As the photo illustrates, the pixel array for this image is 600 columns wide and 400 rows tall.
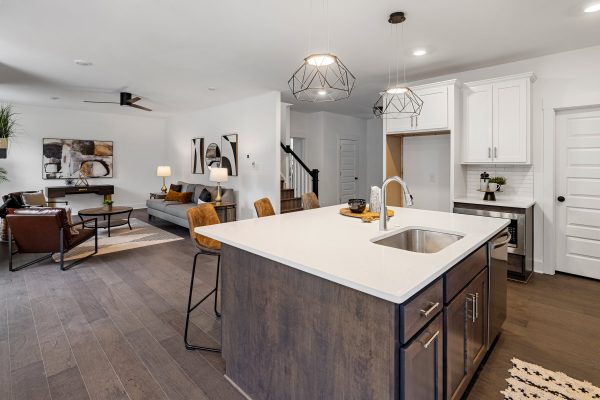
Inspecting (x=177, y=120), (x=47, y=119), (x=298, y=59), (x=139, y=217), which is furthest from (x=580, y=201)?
(x=47, y=119)

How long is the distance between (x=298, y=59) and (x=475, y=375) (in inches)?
151

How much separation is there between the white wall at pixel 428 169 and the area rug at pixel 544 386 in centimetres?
315

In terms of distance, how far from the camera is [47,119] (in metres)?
7.99

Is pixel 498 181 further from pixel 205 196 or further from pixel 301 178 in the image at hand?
pixel 205 196

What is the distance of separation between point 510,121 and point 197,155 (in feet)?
22.4

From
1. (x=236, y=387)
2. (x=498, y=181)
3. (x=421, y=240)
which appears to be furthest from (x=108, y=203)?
(x=498, y=181)

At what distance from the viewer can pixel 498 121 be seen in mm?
4086

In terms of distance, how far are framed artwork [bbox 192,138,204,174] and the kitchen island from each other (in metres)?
6.47

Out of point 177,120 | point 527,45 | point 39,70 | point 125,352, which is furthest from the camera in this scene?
point 177,120

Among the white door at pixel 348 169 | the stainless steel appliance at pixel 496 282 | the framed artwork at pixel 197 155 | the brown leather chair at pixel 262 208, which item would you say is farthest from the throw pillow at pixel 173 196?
the stainless steel appliance at pixel 496 282

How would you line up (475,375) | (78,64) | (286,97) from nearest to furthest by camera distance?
(475,375) → (78,64) → (286,97)

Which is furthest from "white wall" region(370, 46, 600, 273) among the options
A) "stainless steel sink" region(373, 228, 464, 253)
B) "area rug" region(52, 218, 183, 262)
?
"area rug" region(52, 218, 183, 262)

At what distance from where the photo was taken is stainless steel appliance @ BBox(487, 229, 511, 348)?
2123 millimetres

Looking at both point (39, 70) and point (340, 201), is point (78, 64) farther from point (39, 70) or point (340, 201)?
point (340, 201)
